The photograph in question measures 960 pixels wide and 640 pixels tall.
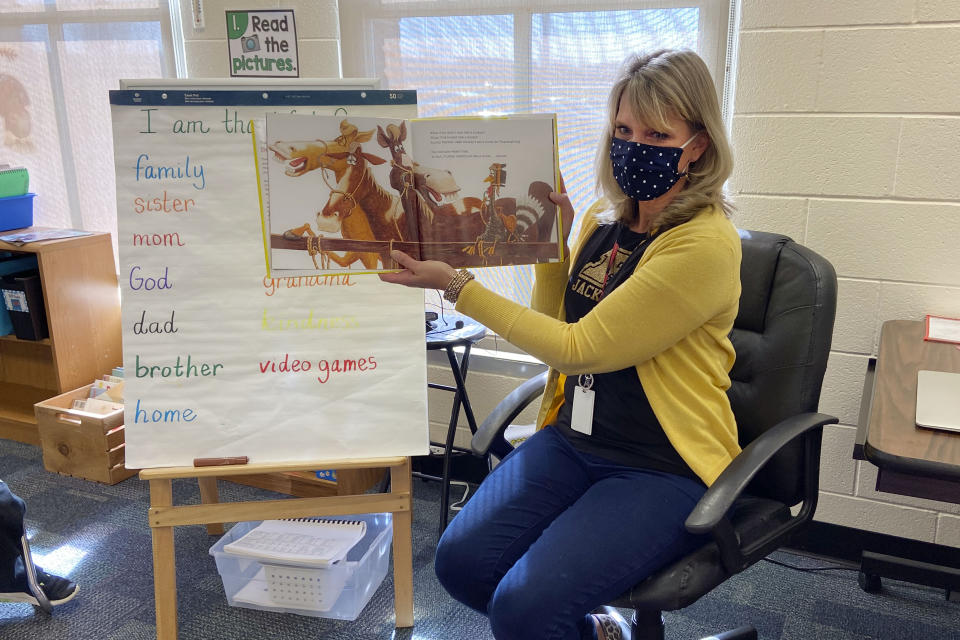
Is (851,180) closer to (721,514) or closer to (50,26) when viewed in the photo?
(721,514)

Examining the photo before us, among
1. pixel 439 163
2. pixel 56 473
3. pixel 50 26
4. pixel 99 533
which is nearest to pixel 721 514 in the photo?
pixel 439 163

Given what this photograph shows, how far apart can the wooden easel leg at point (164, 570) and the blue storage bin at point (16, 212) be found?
179 centimetres

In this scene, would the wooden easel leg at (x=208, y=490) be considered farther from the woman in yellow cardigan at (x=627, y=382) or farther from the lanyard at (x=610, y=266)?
the lanyard at (x=610, y=266)

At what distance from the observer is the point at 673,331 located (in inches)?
53.9

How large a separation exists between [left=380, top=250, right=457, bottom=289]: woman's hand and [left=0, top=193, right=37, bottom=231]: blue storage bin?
87.5 inches

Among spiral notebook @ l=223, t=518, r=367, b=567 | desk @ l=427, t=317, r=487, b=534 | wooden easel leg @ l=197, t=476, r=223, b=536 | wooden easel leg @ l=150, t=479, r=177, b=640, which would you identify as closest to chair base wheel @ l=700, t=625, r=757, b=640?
desk @ l=427, t=317, r=487, b=534

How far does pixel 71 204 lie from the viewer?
125 inches

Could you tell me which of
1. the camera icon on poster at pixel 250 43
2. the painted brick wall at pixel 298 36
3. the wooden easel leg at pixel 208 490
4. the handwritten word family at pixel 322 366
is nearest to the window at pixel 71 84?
the painted brick wall at pixel 298 36

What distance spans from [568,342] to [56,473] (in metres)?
2.23

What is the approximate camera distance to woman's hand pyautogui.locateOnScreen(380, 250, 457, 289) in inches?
57.5

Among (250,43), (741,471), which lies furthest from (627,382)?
(250,43)

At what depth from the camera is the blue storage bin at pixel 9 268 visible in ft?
9.41

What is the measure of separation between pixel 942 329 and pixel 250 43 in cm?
215

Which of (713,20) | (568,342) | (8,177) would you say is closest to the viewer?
(568,342)
